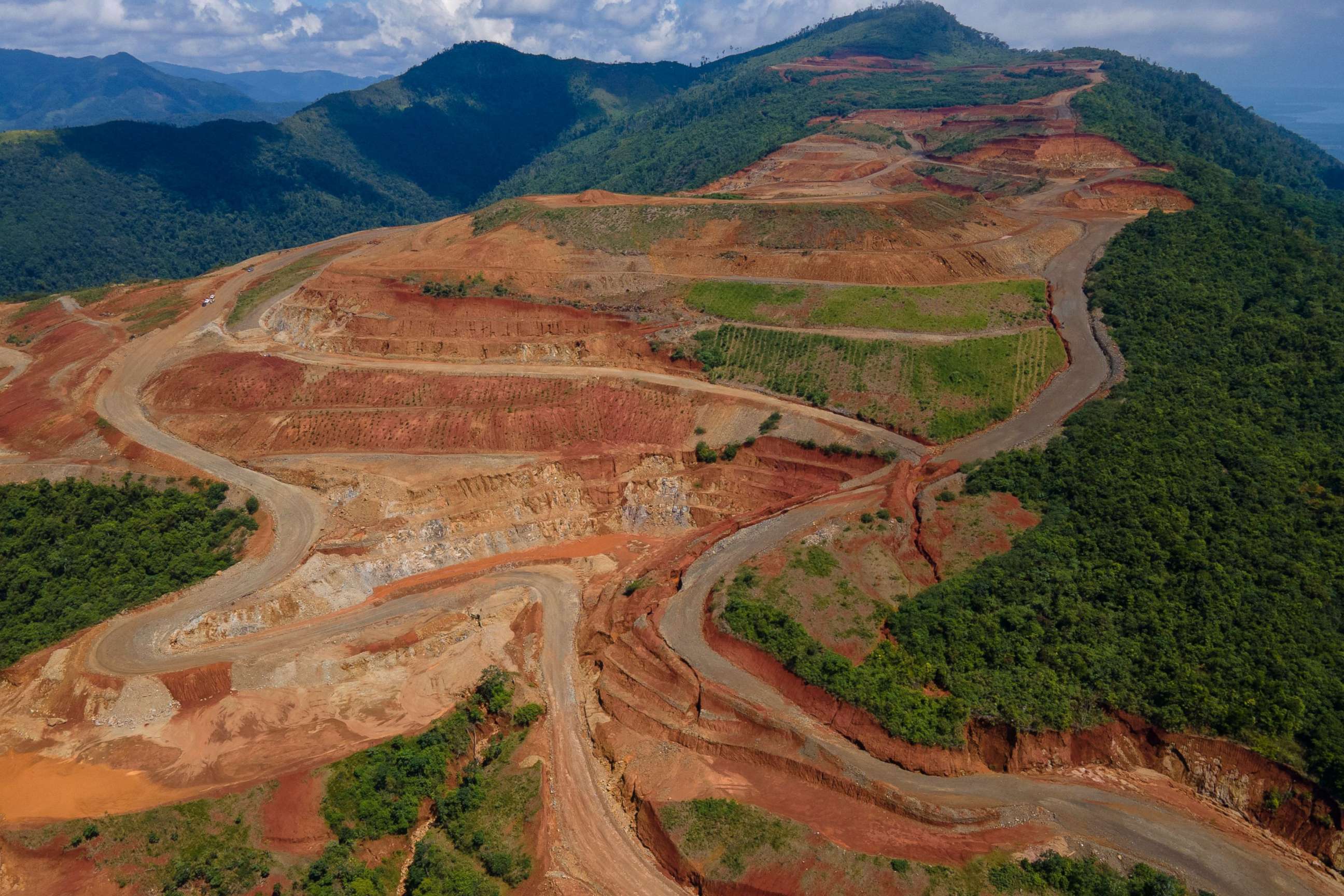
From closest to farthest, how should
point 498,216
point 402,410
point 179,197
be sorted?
point 402,410
point 498,216
point 179,197

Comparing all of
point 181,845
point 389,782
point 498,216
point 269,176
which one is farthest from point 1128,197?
point 269,176

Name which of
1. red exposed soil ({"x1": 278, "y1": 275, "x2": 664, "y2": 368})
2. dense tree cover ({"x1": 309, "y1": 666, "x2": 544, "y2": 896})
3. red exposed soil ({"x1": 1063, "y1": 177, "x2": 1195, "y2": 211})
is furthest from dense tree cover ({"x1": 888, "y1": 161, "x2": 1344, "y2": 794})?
red exposed soil ({"x1": 278, "y1": 275, "x2": 664, "y2": 368})

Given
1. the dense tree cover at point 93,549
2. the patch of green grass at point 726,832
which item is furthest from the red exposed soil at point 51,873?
the patch of green grass at point 726,832

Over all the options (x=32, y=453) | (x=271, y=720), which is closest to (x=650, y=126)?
(x=32, y=453)

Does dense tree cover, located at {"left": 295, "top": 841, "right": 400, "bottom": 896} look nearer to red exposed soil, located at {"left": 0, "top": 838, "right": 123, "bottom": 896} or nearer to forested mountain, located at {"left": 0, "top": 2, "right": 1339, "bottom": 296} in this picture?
red exposed soil, located at {"left": 0, "top": 838, "right": 123, "bottom": 896}

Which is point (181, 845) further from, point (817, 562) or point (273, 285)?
point (273, 285)

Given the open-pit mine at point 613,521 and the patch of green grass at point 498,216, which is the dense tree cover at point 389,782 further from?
the patch of green grass at point 498,216
